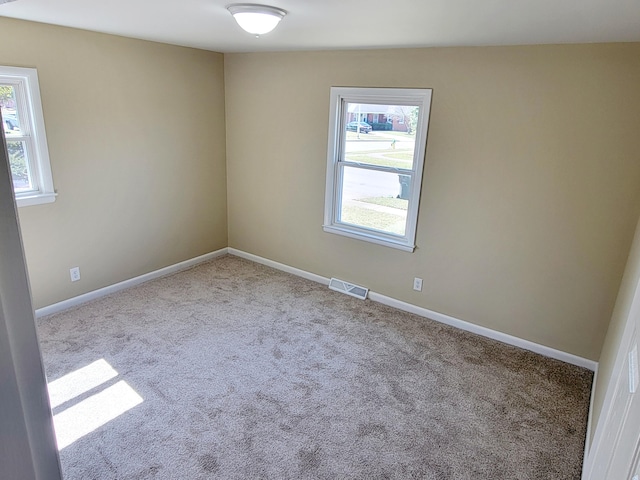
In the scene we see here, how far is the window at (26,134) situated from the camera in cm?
303

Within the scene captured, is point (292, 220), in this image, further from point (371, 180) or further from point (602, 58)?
point (602, 58)

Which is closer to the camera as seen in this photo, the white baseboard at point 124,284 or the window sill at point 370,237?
the white baseboard at point 124,284

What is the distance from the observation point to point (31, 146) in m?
3.19

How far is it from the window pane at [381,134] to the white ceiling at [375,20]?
0.56 meters

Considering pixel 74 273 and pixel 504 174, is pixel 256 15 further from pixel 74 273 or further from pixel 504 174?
pixel 74 273

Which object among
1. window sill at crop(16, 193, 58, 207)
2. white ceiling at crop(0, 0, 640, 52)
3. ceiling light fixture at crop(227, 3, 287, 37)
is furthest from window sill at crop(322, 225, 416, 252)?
window sill at crop(16, 193, 58, 207)

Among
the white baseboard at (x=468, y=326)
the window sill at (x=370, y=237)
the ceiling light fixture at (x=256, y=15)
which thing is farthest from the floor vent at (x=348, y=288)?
the ceiling light fixture at (x=256, y=15)

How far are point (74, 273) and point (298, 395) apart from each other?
234 cm

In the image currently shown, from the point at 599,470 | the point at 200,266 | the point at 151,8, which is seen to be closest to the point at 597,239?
the point at 599,470

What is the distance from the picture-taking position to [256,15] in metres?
2.22

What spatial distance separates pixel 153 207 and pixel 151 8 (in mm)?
2175

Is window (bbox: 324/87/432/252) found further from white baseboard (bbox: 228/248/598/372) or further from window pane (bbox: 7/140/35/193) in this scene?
window pane (bbox: 7/140/35/193)

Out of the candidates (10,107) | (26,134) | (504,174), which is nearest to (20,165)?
(26,134)

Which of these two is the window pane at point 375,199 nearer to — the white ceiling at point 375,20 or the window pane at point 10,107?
the white ceiling at point 375,20
